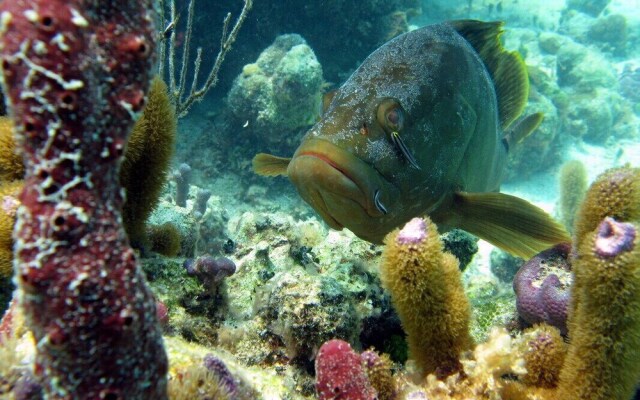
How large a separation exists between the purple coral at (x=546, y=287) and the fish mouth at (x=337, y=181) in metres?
1.19

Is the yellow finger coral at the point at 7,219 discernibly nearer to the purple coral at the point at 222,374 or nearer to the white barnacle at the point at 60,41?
the purple coral at the point at 222,374

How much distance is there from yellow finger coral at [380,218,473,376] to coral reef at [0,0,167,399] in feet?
3.72

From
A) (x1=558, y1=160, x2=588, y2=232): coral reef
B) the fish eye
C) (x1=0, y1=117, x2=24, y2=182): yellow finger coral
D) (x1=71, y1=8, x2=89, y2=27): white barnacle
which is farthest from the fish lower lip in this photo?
(x1=558, y1=160, x2=588, y2=232): coral reef


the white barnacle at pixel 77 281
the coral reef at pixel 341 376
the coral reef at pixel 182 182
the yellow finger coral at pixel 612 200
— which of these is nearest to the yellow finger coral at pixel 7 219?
the white barnacle at pixel 77 281

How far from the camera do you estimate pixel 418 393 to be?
1865 millimetres

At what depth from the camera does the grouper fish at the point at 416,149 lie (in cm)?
242

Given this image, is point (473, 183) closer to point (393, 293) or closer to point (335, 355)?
point (393, 293)

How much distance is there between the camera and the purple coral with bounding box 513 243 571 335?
2592 mm

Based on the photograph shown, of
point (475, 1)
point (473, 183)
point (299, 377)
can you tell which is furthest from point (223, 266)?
point (475, 1)

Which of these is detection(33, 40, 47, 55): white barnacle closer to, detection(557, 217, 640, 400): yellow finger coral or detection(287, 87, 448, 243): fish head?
detection(287, 87, 448, 243): fish head

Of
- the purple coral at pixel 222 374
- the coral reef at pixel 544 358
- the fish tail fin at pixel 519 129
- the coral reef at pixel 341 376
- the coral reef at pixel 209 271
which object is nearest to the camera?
the purple coral at pixel 222 374

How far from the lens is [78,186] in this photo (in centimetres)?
105

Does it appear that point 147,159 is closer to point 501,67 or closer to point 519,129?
point 501,67

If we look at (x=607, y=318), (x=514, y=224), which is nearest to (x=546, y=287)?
Result: (x=514, y=224)
